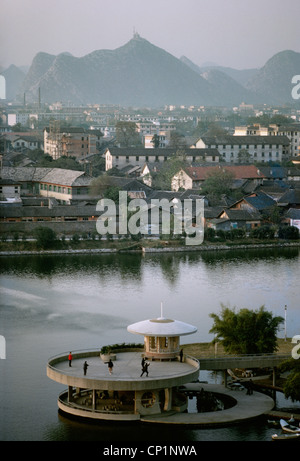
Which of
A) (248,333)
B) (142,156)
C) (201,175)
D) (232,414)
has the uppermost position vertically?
(142,156)

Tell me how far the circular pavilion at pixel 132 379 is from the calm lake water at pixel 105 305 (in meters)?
0.11

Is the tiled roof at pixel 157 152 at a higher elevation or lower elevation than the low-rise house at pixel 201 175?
higher

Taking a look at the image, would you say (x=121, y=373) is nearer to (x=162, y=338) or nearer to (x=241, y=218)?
(x=162, y=338)

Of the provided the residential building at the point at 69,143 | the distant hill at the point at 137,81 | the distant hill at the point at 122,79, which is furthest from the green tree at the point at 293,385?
the distant hill at the point at 122,79

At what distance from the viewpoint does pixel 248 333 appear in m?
5.74

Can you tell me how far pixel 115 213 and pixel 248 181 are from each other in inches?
112

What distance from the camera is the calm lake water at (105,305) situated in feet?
16.1

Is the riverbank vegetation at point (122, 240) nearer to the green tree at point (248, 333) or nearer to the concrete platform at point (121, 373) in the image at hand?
the green tree at point (248, 333)

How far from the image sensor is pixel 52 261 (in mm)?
9875

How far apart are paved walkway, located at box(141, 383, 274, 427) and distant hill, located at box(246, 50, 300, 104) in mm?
13818

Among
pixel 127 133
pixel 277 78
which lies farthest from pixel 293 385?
pixel 277 78

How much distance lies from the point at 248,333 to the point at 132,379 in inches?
40.7

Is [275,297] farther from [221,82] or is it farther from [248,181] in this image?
[221,82]

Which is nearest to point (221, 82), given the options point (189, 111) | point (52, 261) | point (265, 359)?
point (189, 111)
